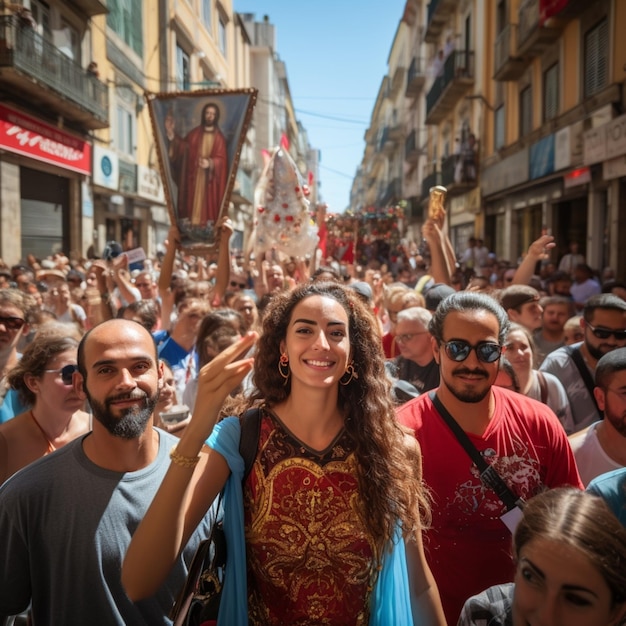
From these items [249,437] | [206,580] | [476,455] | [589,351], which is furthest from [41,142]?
[206,580]

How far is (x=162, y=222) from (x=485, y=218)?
12493 mm

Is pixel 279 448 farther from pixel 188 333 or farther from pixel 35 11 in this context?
pixel 35 11

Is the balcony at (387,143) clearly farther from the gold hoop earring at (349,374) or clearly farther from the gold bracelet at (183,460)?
the gold bracelet at (183,460)

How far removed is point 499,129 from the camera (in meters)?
19.8

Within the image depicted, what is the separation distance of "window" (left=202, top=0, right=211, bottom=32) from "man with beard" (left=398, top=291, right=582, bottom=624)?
28.5m

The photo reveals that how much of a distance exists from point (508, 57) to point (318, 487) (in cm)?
1774

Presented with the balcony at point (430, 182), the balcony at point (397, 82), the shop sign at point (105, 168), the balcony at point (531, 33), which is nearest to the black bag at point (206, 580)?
the balcony at point (531, 33)

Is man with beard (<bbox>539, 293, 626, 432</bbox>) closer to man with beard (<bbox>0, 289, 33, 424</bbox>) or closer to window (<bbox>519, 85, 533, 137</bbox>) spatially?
man with beard (<bbox>0, 289, 33, 424</bbox>)

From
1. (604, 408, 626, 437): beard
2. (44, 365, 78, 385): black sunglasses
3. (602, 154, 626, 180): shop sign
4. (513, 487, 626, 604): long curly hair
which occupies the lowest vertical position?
(513, 487, 626, 604): long curly hair

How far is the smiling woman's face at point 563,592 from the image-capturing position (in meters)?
1.56

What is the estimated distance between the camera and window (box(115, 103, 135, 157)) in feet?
64.8

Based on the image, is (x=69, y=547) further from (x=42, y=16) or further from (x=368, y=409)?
(x=42, y=16)

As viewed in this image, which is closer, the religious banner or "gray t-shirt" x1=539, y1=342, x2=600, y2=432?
"gray t-shirt" x1=539, y1=342, x2=600, y2=432

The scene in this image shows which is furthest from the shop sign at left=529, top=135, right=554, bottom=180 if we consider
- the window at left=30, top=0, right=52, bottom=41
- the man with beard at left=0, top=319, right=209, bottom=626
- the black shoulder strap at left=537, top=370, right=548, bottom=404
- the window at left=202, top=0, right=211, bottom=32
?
the window at left=202, top=0, right=211, bottom=32
